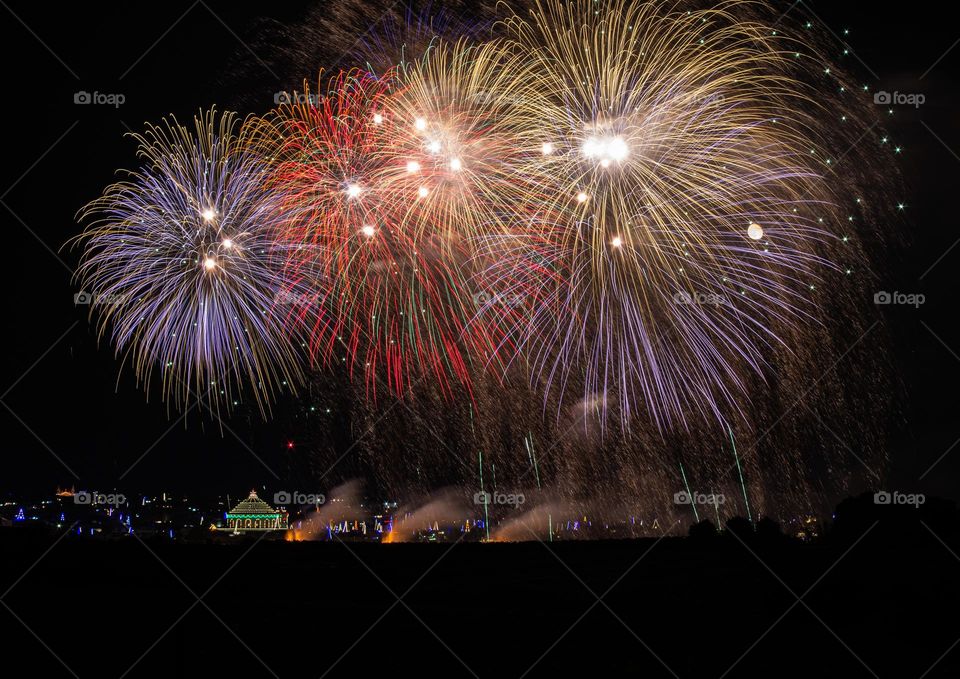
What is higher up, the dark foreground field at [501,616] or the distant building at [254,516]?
the distant building at [254,516]

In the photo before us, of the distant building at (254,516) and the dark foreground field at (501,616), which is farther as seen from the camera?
the distant building at (254,516)

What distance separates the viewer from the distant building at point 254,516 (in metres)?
81.4

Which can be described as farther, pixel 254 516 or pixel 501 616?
pixel 254 516

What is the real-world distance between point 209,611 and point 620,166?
54.4 ft

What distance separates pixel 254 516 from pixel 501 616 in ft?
225

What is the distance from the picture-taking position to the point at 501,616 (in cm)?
1969

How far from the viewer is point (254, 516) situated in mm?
82875

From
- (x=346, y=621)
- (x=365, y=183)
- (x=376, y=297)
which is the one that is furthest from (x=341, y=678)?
(x=365, y=183)

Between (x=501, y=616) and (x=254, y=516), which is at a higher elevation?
(x=254, y=516)

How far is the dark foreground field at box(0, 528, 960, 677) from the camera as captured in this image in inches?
632

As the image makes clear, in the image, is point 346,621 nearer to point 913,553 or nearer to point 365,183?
point 365,183

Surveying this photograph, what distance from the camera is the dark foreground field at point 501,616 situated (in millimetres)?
16047

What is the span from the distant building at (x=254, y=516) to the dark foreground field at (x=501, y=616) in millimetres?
55585

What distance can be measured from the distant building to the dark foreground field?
182 feet
